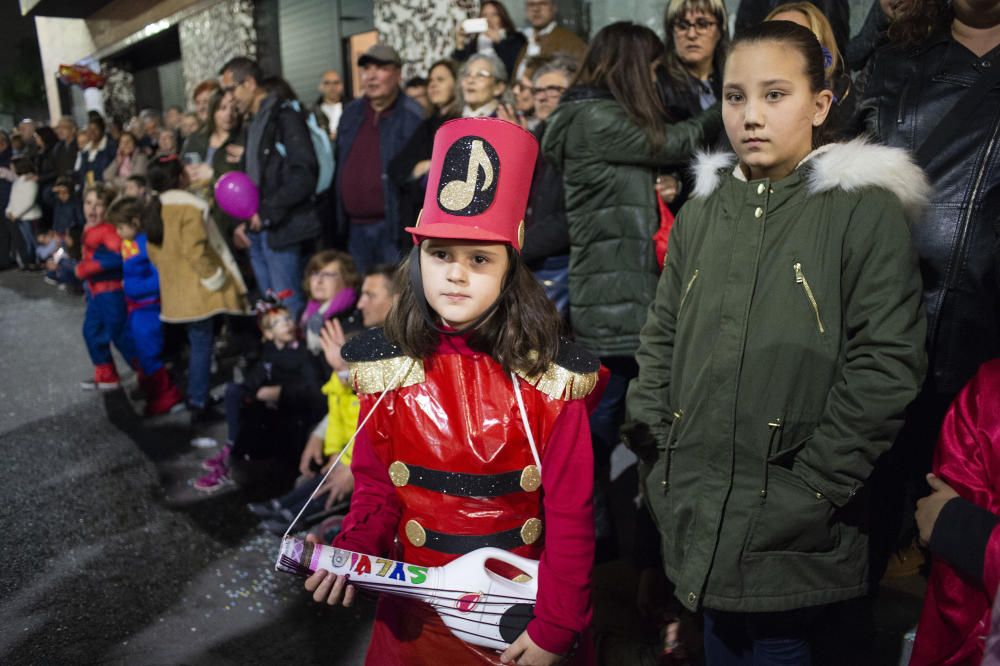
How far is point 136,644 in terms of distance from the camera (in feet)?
10.1

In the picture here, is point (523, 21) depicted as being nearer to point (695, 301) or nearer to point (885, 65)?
point (885, 65)

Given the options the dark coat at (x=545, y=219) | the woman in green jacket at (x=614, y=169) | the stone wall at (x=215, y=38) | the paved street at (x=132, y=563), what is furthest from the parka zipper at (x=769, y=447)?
the stone wall at (x=215, y=38)

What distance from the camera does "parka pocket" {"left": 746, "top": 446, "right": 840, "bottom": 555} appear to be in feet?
6.19

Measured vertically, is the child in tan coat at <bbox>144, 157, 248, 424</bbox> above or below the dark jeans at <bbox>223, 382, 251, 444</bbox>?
above

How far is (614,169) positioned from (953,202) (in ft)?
4.91

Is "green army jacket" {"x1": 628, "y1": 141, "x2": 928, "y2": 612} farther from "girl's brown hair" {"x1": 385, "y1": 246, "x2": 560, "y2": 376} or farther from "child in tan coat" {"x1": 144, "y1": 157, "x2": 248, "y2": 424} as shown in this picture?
"child in tan coat" {"x1": 144, "y1": 157, "x2": 248, "y2": 424}

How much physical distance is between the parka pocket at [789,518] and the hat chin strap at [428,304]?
80cm

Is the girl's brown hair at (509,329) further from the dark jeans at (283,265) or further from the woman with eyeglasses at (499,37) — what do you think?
the woman with eyeglasses at (499,37)

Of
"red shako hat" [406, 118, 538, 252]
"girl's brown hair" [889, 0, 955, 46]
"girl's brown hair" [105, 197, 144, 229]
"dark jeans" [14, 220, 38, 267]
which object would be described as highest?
"girl's brown hair" [889, 0, 955, 46]

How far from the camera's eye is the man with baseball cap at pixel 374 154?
18.4ft

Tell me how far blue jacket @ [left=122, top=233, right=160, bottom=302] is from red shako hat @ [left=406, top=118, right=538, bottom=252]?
492 cm

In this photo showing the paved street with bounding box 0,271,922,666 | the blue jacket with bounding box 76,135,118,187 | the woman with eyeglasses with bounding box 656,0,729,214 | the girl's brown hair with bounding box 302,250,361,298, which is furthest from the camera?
the blue jacket with bounding box 76,135,118,187

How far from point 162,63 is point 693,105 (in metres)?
21.7

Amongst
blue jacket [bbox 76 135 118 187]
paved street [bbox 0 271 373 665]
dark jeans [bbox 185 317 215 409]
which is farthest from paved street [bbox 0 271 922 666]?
blue jacket [bbox 76 135 118 187]
